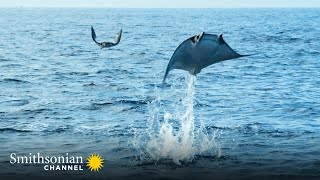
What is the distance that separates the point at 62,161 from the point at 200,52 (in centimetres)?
589

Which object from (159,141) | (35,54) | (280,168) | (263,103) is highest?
(35,54)

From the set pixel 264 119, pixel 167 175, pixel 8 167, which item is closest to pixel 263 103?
pixel 264 119

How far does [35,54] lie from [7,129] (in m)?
29.2

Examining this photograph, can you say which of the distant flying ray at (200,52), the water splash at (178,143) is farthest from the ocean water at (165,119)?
the distant flying ray at (200,52)

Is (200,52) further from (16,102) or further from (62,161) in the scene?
(16,102)

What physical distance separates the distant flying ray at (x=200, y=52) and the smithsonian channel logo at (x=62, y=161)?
4.48 m

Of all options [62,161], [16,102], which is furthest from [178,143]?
[16,102]

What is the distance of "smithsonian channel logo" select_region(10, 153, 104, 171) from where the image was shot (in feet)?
46.3

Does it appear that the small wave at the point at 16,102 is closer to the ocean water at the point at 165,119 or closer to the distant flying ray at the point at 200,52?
the ocean water at the point at 165,119

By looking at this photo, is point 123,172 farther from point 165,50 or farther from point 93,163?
point 165,50

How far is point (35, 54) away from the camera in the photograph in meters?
46.4

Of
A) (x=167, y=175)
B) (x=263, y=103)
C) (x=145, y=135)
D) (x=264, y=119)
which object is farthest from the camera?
(x=263, y=103)

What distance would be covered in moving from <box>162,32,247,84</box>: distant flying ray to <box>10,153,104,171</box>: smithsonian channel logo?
448 centimetres

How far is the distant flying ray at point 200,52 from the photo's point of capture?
10391mm
